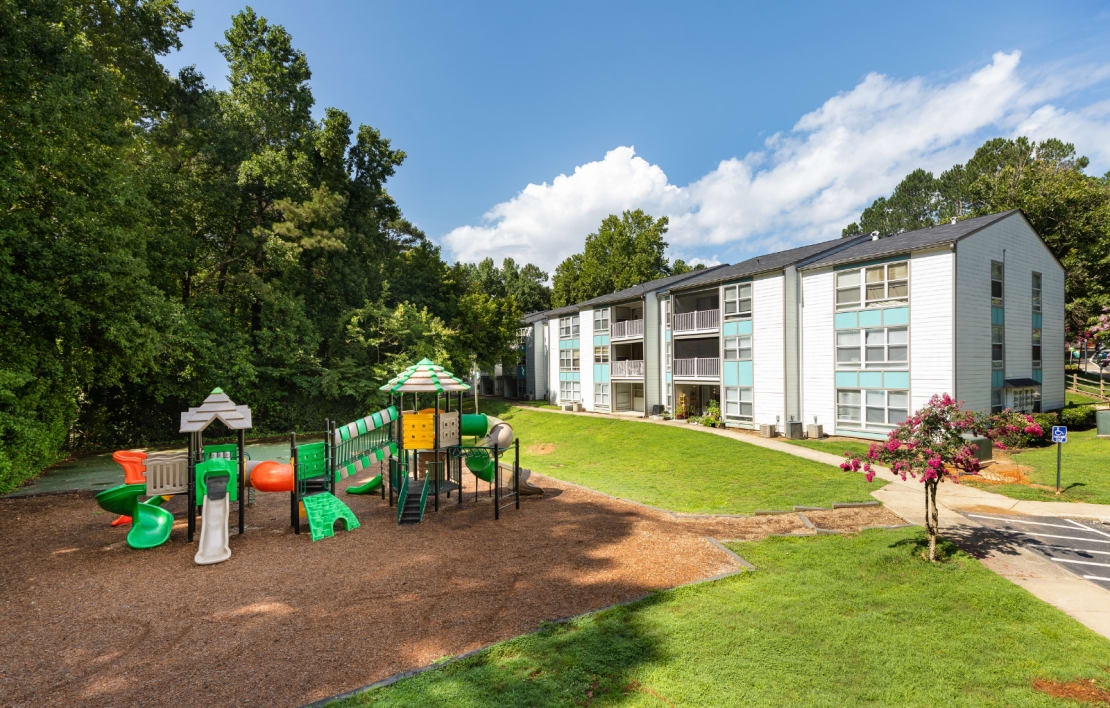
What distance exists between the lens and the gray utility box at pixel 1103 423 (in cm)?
2091

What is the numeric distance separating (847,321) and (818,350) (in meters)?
1.93

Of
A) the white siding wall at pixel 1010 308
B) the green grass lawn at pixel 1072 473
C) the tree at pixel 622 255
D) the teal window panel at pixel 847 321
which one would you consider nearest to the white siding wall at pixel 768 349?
the teal window panel at pixel 847 321

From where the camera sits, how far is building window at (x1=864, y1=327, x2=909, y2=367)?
20.8 metres

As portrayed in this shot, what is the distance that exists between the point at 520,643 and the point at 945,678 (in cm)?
482

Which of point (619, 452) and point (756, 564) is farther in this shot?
point (619, 452)

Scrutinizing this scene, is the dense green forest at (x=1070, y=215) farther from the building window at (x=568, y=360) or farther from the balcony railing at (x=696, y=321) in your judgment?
the building window at (x=568, y=360)

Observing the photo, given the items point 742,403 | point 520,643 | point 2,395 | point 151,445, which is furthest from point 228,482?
point 742,403

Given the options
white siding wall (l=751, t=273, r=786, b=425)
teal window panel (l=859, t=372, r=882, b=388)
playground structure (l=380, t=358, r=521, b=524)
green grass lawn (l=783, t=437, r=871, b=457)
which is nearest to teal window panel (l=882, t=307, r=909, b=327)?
teal window panel (l=859, t=372, r=882, b=388)

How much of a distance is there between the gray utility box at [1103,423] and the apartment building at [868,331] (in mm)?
2515

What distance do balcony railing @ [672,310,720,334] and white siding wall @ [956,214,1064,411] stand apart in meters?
11.3

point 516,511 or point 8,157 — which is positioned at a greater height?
point 8,157

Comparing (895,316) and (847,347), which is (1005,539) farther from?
(847,347)

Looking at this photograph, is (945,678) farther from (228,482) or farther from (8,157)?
(8,157)

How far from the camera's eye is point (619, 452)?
2223 cm
